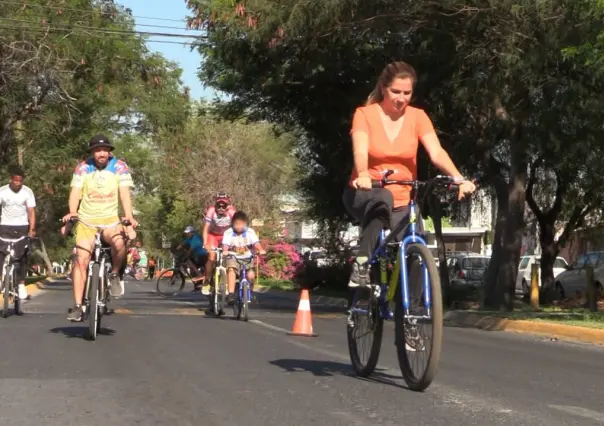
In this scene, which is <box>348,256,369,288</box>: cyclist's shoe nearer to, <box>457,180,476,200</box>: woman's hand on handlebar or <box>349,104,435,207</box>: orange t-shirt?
<box>349,104,435,207</box>: orange t-shirt

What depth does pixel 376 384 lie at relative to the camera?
284 inches

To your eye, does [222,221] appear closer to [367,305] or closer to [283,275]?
[367,305]

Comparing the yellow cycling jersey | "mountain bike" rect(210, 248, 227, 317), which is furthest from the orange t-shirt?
"mountain bike" rect(210, 248, 227, 317)

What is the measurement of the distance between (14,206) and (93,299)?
462 centimetres

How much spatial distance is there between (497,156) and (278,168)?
3521cm

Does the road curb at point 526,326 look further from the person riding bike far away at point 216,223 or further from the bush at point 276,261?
the bush at point 276,261

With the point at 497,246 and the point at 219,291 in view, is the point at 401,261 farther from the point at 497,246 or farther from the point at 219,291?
the point at 497,246

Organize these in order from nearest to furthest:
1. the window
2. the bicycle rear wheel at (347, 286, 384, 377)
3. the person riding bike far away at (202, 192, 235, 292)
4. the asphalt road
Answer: the asphalt road
the bicycle rear wheel at (347, 286, 384, 377)
the person riding bike far away at (202, 192, 235, 292)
the window

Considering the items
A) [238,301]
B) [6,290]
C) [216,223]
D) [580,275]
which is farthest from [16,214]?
[580,275]

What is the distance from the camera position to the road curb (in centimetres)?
1303

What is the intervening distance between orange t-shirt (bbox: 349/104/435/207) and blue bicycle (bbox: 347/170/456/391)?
0.64 ft

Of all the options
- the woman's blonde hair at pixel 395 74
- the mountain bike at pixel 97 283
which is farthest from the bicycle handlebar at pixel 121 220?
the woman's blonde hair at pixel 395 74

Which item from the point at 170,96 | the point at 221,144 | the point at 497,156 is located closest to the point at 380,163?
the point at 497,156

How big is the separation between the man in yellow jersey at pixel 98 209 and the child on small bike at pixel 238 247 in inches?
186
